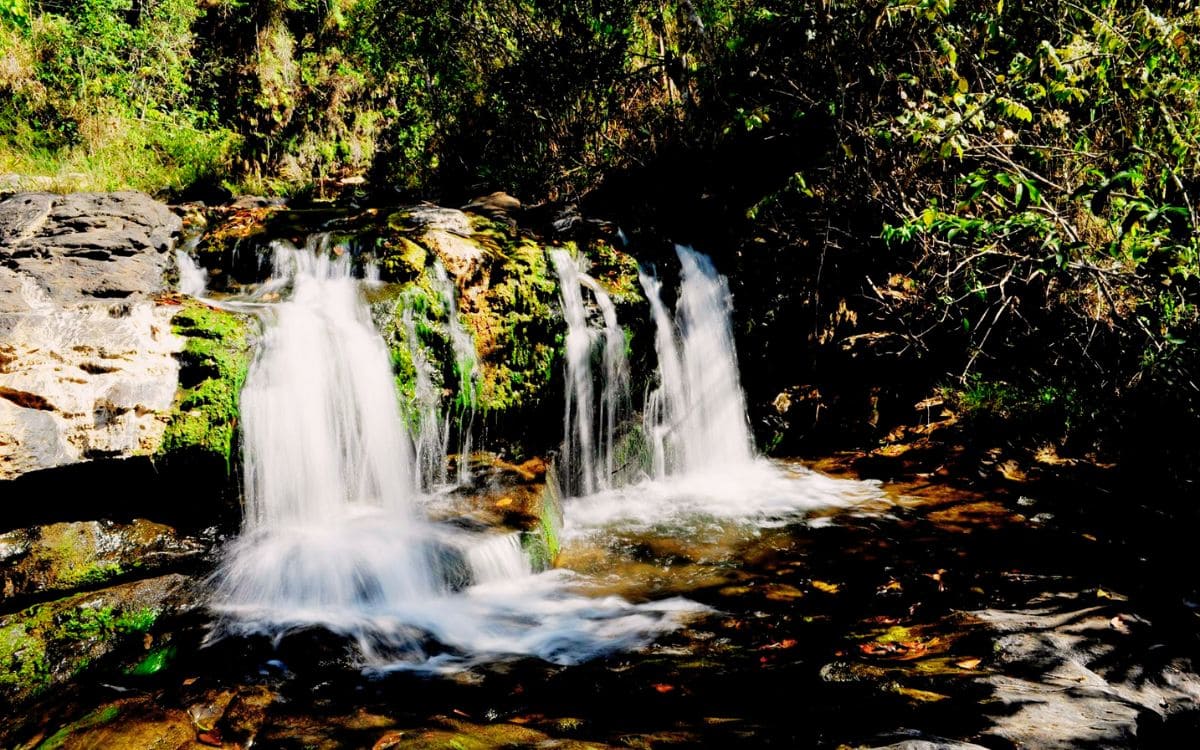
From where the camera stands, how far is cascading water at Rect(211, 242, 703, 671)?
3758 millimetres

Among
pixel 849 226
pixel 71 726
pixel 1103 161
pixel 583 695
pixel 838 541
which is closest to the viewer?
pixel 71 726

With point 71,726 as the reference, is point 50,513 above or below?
above

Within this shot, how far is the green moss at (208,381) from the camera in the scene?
4.34m

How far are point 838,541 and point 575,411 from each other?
2842 mm

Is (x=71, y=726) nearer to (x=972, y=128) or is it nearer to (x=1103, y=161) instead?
(x=972, y=128)

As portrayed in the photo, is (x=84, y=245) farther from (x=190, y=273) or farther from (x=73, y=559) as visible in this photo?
(x=73, y=559)

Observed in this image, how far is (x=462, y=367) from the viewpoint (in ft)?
19.4

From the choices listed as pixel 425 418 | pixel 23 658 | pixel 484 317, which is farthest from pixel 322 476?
pixel 484 317

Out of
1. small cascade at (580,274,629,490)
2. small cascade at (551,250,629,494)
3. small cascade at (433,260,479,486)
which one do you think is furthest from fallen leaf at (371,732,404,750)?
small cascade at (580,274,629,490)

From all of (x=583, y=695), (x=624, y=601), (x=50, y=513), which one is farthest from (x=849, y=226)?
(x=50, y=513)

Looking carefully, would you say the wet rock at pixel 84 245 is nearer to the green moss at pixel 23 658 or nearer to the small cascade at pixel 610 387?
the green moss at pixel 23 658

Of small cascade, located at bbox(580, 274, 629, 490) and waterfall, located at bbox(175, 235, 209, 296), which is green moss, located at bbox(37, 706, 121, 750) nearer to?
waterfall, located at bbox(175, 235, 209, 296)

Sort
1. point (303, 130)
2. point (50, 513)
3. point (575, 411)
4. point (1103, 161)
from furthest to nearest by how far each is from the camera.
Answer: point (303, 130) → point (575, 411) → point (1103, 161) → point (50, 513)

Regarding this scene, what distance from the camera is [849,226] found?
7672mm
